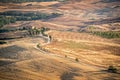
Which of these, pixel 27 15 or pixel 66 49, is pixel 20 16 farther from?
pixel 66 49

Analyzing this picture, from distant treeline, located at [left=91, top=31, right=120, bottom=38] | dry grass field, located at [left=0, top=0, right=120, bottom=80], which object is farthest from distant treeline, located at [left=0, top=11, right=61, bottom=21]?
distant treeline, located at [left=91, top=31, right=120, bottom=38]

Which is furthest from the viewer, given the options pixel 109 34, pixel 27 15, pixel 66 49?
pixel 27 15

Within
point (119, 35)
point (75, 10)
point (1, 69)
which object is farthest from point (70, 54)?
point (75, 10)

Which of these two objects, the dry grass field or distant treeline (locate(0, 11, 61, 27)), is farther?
distant treeline (locate(0, 11, 61, 27))

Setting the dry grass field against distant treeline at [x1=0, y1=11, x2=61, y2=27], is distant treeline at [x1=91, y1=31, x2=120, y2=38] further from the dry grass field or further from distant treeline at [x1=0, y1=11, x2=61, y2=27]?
distant treeline at [x1=0, y1=11, x2=61, y2=27]

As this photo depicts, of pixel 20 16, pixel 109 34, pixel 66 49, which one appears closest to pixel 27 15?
pixel 20 16

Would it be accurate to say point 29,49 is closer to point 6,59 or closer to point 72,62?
point 6,59
